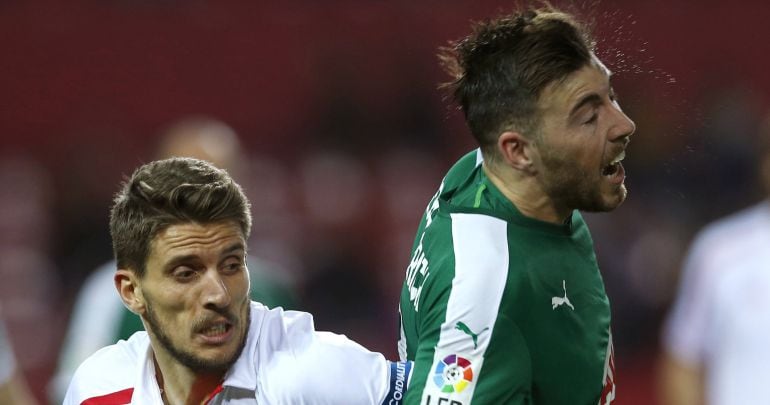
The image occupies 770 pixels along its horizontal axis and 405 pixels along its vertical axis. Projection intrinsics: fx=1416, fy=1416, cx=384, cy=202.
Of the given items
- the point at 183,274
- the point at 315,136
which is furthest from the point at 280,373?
the point at 315,136

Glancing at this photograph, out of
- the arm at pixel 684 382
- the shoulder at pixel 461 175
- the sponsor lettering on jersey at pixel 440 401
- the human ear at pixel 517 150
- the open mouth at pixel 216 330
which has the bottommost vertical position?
the arm at pixel 684 382

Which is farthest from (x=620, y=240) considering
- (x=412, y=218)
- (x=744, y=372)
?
(x=744, y=372)

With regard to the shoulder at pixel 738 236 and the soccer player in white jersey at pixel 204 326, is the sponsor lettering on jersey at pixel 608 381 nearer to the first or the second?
the soccer player in white jersey at pixel 204 326

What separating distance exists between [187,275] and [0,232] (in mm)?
7029

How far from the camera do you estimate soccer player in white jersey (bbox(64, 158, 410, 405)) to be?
3.20m

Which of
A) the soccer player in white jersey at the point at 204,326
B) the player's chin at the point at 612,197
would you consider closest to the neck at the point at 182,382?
the soccer player in white jersey at the point at 204,326

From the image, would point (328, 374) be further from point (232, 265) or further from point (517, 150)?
point (517, 150)

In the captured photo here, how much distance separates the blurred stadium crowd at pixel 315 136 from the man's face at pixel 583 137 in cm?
590

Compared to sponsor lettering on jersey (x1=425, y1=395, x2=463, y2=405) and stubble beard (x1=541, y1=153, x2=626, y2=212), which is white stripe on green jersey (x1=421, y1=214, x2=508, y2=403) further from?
stubble beard (x1=541, y1=153, x2=626, y2=212)

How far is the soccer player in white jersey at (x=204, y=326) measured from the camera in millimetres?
3199

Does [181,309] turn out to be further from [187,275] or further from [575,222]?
[575,222]

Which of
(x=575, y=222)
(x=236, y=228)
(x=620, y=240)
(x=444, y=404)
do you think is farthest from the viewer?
(x=620, y=240)

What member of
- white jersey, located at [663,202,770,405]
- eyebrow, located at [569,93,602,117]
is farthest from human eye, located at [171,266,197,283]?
white jersey, located at [663,202,770,405]

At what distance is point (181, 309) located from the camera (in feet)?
10.8
